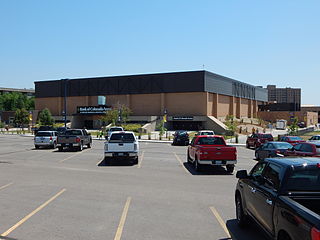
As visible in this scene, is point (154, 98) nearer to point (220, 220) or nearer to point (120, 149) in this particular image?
point (120, 149)

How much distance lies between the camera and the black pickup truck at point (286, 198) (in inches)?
164

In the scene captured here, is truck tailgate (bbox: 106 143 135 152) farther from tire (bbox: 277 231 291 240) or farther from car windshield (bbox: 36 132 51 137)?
tire (bbox: 277 231 291 240)

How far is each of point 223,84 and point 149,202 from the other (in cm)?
7464

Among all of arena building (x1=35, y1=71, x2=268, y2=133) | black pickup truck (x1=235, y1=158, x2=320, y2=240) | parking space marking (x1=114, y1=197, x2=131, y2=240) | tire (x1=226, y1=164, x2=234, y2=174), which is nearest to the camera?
black pickup truck (x1=235, y1=158, x2=320, y2=240)

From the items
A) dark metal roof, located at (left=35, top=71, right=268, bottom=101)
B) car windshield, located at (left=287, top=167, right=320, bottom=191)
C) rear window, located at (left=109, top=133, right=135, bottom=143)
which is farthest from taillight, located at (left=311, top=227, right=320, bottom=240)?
dark metal roof, located at (left=35, top=71, right=268, bottom=101)

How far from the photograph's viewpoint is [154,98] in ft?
257

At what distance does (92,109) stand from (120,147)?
63.5 m

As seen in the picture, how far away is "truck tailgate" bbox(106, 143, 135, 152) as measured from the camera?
727 inches

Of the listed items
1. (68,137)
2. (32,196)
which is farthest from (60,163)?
(32,196)

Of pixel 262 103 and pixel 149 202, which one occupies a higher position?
pixel 262 103

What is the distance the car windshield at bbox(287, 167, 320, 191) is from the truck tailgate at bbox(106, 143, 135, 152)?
1380cm

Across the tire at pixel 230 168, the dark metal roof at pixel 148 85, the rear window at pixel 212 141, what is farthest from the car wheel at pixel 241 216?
the dark metal roof at pixel 148 85

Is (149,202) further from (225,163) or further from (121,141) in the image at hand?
(121,141)

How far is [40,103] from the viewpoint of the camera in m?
94.2
